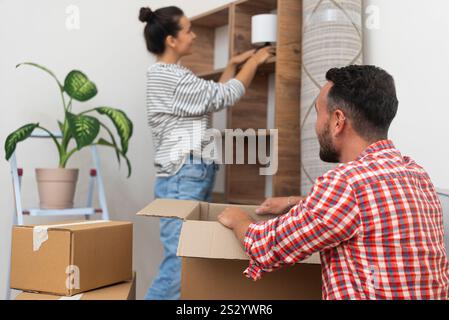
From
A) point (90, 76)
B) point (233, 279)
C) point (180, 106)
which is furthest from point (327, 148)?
point (90, 76)

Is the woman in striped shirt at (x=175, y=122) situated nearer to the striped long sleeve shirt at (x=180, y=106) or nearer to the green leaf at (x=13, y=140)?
the striped long sleeve shirt at (x=180, y=106)

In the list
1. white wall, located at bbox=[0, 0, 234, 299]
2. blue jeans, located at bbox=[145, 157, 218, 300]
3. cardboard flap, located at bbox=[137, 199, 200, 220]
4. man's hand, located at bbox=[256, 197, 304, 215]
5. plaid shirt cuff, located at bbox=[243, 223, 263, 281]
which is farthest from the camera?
white wall, located at bbox=[0, 0, 234, 299]

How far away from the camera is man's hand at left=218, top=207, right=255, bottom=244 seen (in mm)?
1079

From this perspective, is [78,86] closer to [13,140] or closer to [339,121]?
[13,140]

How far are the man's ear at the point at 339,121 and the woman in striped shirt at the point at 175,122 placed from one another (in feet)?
3.12

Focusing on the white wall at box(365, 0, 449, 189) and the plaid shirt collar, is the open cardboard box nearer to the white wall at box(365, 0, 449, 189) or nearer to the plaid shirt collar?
the plaid shirt collar

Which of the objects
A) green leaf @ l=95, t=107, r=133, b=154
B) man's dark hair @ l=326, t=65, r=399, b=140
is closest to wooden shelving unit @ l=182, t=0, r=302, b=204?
green leaf @ l=95, t=107, r=133, b=154

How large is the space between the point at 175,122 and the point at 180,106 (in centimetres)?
7

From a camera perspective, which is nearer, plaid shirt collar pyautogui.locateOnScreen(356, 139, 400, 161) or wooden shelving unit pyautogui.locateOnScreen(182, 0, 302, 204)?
plaid shirt collar pyautogui.locateOnScreen(356, 139, 400, 161)

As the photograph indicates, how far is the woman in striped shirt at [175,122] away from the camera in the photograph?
1936 mm

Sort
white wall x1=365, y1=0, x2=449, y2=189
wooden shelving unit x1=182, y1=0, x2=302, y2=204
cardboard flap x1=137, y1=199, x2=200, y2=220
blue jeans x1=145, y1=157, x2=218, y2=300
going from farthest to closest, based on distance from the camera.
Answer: wooden shelving unit x1=182, y1=0, x2=302, y2=204 → blue jeans x1=145, y1=157, x2=218, y2=300 → white wall x1=365, y1=0, x2=449, y2=189 → cardboard flap x1=137, y1=199, x2=200, y2=220

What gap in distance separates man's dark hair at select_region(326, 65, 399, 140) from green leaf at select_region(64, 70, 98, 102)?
50.0 inches

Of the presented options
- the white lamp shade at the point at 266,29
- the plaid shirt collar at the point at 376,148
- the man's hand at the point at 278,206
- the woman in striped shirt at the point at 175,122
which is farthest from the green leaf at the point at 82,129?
the plaid shirt collar at the point at 376,148
